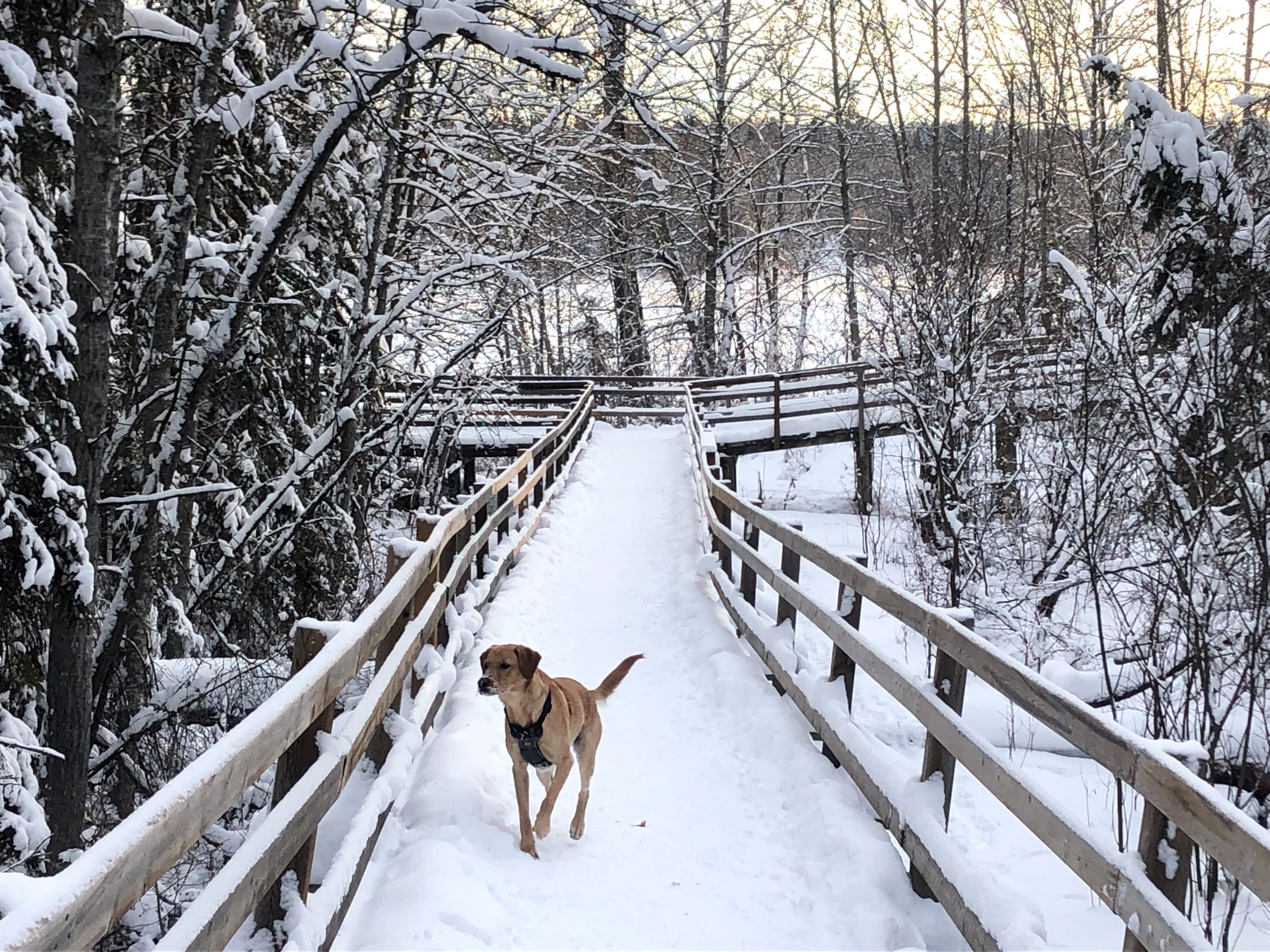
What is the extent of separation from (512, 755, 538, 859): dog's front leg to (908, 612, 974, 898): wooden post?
5.16 ft

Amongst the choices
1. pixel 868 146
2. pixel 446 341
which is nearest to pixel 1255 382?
pixel 446 341

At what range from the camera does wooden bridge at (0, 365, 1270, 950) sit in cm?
192

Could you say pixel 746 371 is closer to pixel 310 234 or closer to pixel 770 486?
pixel 770 486

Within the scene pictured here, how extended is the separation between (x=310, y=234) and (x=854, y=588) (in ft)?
23.8

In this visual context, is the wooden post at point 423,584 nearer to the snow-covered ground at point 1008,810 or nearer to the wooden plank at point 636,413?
the snow-covered ground at point 1008,810

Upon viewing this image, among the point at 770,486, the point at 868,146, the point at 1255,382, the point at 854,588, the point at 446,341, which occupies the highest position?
the point at 868,146

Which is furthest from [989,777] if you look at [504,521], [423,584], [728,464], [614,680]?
[728,464]

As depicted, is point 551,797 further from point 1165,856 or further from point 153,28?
point 153,28

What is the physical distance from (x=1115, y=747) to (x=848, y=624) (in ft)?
8.07

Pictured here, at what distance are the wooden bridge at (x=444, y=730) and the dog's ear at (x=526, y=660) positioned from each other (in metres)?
0.54

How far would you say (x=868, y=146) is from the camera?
3269 cm

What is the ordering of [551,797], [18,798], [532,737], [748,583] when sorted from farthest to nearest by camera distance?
[748,583], [18,798], [551,797], [532,737]

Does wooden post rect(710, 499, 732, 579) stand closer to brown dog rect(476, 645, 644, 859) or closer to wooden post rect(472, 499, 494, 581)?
wooden post rect(472, 499, 494, 581)

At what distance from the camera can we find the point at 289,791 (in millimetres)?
2824
